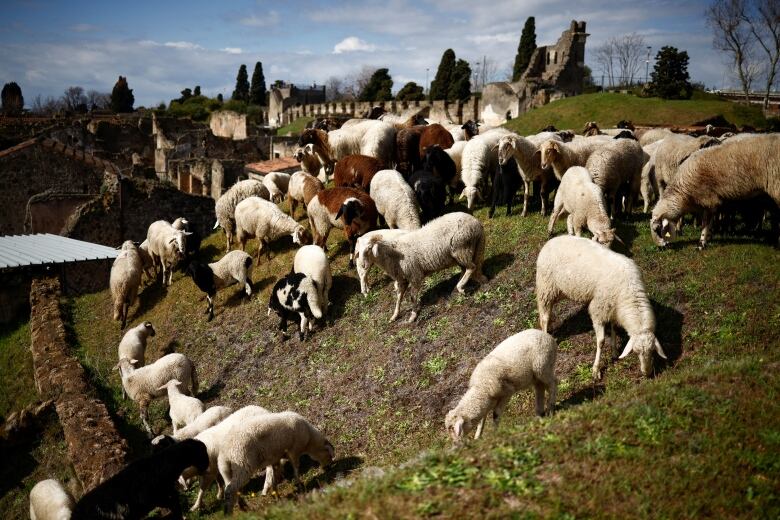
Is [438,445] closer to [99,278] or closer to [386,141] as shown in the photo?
[386,141]

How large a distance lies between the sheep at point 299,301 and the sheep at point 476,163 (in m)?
4.20

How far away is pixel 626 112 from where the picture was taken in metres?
29.7

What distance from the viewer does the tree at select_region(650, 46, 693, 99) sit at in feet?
107

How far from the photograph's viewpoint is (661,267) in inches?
338

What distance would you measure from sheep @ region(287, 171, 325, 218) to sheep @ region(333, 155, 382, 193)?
3.55 feet

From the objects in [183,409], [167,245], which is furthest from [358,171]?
[183,409]

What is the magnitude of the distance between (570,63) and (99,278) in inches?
1439

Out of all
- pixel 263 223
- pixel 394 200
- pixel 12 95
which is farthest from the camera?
pixel 12 95

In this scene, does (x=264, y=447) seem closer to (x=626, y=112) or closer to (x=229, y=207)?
(x=229, y=207)

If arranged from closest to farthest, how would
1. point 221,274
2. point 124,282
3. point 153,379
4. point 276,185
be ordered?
point 153,379 < point 221,274 < point 124,282 < point 276,185

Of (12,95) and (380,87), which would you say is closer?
(380,87)

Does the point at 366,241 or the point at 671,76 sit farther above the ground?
the point at 671,76

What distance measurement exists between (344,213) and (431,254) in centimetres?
284

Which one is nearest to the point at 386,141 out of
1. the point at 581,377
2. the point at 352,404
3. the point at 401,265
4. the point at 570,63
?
the point at 401,265
